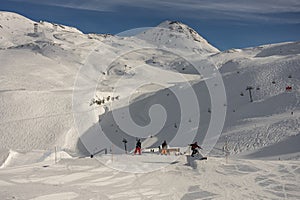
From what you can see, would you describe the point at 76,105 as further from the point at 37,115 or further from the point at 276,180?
→ the point at 276,180

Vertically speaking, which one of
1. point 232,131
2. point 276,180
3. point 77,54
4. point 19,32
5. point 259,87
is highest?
point 19,32

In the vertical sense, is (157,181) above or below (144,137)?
below

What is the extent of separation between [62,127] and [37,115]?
15.5ft

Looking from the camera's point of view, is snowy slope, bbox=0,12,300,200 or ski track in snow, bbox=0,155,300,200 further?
snowy slope, bbox=0,12,300,200

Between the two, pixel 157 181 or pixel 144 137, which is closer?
pixel 157 181

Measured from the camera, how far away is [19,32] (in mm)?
176875

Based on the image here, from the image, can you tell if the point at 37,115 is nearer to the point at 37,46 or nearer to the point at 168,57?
the point at 37,46

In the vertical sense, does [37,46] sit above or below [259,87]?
above

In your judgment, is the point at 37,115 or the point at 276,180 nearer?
the point at 276,180

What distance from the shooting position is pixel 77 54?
4055 inches

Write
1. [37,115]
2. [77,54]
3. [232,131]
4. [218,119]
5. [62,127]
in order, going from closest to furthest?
[232,131], [218,119], [62,127], [37,115], [77,54]

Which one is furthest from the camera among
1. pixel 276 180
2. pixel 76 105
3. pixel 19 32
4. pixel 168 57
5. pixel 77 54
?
pixel 19 32

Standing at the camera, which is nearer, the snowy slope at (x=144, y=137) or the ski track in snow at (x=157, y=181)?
the ski track in snow at (x=157, y=181)

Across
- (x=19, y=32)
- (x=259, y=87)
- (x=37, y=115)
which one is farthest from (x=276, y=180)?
(x=19, y=32)
